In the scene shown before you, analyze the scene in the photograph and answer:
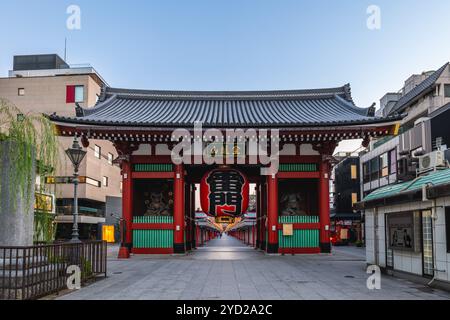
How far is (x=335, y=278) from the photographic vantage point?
1439cm

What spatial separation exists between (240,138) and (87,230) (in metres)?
37.1

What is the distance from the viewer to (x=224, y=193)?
78.0ft

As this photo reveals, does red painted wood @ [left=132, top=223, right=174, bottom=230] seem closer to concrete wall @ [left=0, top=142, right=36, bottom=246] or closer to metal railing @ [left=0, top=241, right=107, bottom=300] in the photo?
metal railing @ [left=0, top=241, right=107, bottom=300]

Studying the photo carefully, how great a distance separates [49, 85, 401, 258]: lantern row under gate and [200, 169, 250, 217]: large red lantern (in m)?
0.66

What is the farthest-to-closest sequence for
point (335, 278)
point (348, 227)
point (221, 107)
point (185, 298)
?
1. point (348, 227)
2. point (221, 107)
3. point (335, 278)
4. point (185, 298)

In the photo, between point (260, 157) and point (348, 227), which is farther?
point (348, 227)

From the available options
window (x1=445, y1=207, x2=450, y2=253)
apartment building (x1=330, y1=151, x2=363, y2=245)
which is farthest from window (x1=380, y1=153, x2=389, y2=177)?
window (x1=445, y1=207, x2=450, y2=253)

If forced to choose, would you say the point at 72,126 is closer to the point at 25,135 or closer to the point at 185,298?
the point at 25,135

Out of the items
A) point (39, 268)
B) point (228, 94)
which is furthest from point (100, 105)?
point (39, 268)

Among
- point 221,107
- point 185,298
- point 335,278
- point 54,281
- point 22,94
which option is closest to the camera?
point 185,298

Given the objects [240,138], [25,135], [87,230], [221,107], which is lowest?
[87,230]

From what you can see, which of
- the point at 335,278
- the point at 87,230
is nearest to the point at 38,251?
the point at 335,278

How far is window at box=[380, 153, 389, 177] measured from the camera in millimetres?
40941

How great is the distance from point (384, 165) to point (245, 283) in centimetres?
3198
